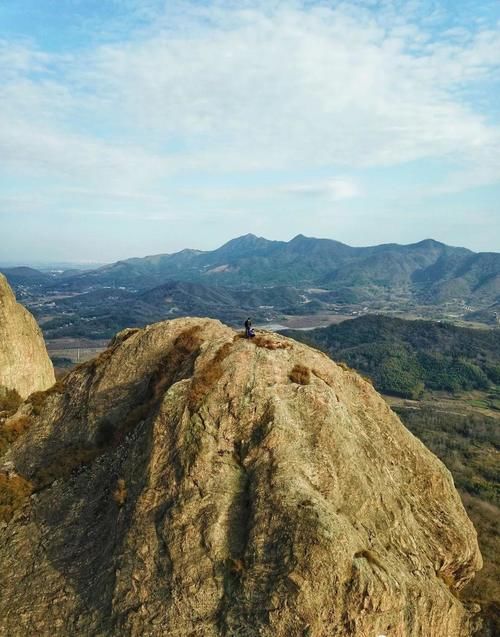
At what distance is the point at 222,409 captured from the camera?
26.5 m

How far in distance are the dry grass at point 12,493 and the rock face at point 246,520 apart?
15 cm

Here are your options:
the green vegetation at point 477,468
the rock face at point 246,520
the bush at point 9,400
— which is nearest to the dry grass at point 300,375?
the rock face at point 246,520

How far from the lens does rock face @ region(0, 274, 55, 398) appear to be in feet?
163

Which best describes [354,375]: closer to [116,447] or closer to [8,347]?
[116,447]

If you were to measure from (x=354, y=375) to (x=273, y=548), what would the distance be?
16.4 meters

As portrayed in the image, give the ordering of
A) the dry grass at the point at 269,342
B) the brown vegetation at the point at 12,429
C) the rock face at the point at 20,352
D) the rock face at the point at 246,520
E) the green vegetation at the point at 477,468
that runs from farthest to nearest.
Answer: the rock face at the point at 20,352 < the brown vegetation at the point at 12,429 < the green vegetation at the point at 477,468 < the dry grass at the point at 269,342 < the rock face at the point at 246,520

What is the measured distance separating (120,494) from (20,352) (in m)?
32.9

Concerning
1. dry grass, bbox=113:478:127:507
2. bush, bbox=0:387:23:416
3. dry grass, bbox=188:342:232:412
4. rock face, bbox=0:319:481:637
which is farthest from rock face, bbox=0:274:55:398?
dry grass, bbox=188:342:232:412

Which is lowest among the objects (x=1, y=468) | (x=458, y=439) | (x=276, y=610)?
(x=458, y=439)

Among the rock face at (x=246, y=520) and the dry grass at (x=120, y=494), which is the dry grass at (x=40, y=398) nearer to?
the rock face at (x=246, y=520)

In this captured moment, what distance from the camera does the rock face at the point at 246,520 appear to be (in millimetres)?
20172

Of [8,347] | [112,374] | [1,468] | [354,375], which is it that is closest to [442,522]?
[354,375]

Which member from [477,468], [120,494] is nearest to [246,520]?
[120,494]

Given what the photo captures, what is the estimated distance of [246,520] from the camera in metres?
22.6
